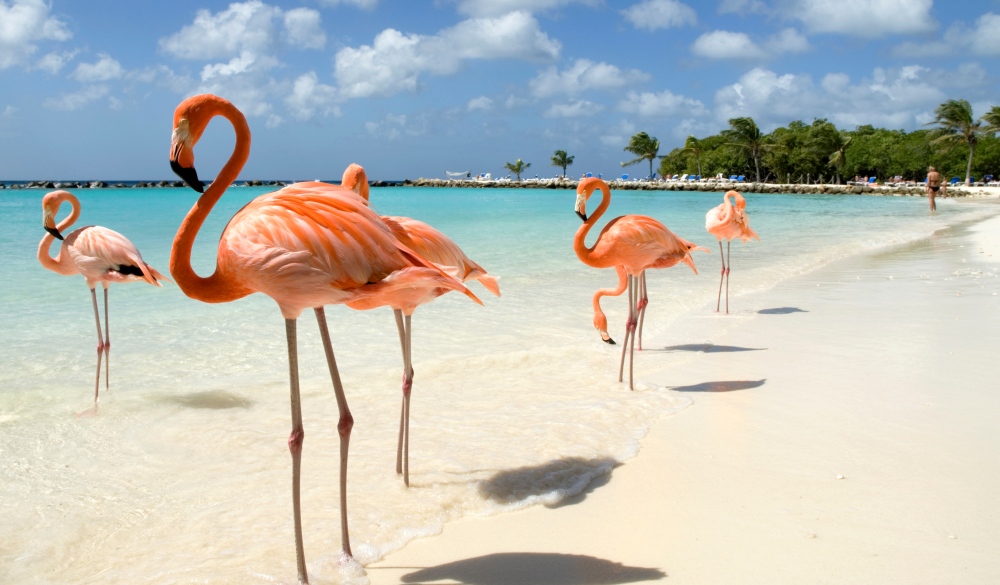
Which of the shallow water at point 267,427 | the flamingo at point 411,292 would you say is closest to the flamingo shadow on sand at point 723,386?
the shallow water at point 267,427

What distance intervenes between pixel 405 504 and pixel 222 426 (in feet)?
6.26

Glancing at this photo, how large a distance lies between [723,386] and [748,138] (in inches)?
2864

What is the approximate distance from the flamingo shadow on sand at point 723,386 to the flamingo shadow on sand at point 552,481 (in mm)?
1599

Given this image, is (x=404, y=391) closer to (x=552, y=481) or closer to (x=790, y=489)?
(x=552, y=481)

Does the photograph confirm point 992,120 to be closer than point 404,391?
No

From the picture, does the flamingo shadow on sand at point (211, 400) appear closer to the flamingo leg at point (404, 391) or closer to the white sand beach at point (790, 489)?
the flamingo leg at point (404, 391)

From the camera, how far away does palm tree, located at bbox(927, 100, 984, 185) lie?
5781 cm

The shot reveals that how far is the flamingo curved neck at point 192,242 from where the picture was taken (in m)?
2.78

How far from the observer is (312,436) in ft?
15.2

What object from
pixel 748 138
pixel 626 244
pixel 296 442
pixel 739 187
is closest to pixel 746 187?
pixel 739 187

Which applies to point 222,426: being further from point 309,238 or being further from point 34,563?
point 309,238

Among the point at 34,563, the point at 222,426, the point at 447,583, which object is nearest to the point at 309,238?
the point at 447,583

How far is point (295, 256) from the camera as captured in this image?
2674 millimetres

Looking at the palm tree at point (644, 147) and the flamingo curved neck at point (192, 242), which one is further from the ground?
the palm tree at point (644, 147)
